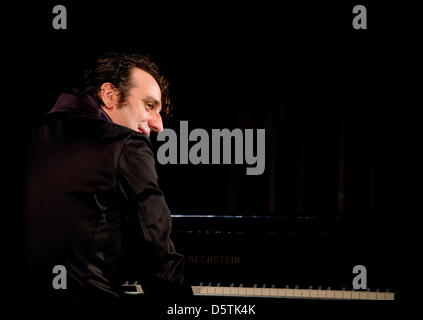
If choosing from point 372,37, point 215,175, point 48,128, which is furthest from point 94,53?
point 372,37

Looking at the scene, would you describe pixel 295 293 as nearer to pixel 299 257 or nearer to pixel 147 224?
pixel 299 257

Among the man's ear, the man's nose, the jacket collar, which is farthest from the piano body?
the jacket collar

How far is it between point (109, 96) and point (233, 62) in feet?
5.26

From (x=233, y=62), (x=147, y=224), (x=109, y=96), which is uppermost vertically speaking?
(x=233, y=62)

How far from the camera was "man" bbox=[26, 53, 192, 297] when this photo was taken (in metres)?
1.41

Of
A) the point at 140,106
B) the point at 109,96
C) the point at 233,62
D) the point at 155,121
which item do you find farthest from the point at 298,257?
the point at 233,62

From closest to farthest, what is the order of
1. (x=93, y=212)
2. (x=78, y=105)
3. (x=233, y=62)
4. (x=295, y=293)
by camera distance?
(x=93, y=212), (x=78, y=105), (x=295, y=293), (x=233, y=62)

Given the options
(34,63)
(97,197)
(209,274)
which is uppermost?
(34,63)

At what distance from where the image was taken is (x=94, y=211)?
1.43 metres

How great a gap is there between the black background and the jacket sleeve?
1.19 meters

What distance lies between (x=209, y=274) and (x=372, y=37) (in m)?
2.03

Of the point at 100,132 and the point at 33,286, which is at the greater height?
the point at 100,132

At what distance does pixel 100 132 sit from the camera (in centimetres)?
147
